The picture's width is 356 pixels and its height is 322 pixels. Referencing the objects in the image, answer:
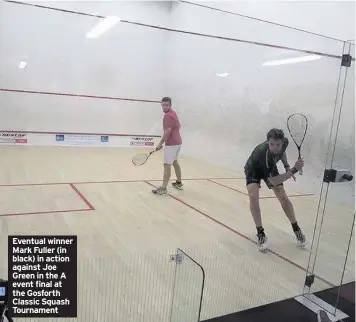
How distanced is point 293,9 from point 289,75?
0.68m

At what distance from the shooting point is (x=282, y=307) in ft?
4.82

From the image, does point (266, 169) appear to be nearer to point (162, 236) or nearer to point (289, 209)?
point (289, 209)

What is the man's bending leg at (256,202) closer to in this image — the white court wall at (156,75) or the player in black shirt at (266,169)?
the player in black shirt at (266,169)

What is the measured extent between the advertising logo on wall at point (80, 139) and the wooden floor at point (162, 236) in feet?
5.35

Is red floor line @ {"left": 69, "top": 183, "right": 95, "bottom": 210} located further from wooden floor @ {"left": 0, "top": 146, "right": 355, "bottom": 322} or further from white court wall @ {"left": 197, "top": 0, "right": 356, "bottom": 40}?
white court wall @ {"left": 197, "top": 0, "right": 356, "bottom": 40}

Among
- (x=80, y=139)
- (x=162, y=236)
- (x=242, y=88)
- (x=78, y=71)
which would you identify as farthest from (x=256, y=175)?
(x=78, y=71)

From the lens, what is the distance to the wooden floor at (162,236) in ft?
4.65

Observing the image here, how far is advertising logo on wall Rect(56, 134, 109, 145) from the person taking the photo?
19.1 ft

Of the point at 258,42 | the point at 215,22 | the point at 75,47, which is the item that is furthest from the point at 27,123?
the point at 258,42

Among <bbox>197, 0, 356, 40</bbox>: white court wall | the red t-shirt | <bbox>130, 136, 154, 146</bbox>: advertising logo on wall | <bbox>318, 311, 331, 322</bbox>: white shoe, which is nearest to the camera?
<bbox>318, 311, 331, 322</bbox>: white shoe

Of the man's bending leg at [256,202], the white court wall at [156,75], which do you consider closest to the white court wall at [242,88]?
the white court wall at [156,75]

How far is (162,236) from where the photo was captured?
7.29 feet

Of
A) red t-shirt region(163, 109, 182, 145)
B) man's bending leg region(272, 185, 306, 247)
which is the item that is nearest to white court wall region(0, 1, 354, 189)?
red t-shirt region(163, 109, 182, 145)

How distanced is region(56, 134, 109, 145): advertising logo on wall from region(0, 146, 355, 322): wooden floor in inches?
64.2
